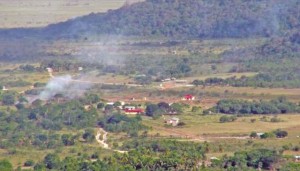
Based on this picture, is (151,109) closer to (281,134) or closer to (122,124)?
(122,124)

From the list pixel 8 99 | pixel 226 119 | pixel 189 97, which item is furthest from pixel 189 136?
pixel 8 99

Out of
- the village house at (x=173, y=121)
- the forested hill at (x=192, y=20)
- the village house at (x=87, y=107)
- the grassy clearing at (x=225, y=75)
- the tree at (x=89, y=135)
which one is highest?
the forested hill at (x=192, y=20)

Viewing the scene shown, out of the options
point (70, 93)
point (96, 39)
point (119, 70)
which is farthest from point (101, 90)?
point (96, 39)

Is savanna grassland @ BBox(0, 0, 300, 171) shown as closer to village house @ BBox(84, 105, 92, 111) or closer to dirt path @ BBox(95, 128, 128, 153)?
dirt path @ BBox(95, 128, 128, 153)

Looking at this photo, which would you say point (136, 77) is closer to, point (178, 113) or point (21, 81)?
point (21, 81)

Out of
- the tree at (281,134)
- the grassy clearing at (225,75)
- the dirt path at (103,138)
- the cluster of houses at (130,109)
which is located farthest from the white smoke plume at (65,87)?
the tree at (281,134)

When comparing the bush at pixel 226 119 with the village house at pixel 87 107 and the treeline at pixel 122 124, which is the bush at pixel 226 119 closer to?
the treeline at pixel 122 124
